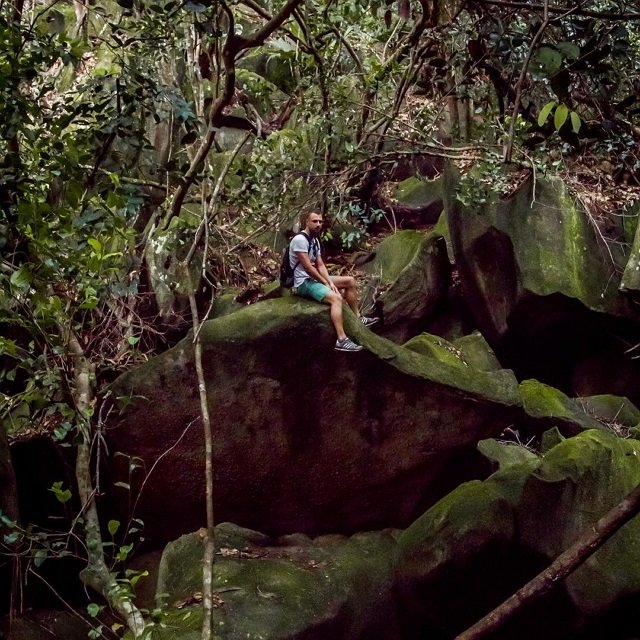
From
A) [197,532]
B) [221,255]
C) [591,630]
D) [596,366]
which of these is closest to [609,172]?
Result: [596,366]

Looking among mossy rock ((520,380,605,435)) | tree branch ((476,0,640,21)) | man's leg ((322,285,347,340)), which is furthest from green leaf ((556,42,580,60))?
mossy rock ((520,380,605,435))

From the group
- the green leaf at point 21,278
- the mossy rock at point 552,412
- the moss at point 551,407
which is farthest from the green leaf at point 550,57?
the moss at point 551,407

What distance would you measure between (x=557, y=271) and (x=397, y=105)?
3114mm

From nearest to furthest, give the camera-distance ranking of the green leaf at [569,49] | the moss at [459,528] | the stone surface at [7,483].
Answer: the green leaf at [569,49]
the moss at [459,528]
the stone surface at [7,483]

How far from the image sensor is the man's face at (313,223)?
631 centimetres

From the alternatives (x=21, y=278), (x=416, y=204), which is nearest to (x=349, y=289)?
(x=21, y=278)

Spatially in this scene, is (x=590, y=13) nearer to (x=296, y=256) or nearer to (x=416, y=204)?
(x=296, y=256)

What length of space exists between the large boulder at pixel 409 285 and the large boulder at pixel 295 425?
3219 millimetres

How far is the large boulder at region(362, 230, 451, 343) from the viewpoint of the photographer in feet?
32.2

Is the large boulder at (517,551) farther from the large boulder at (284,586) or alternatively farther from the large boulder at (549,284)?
the large boulder at (549,284)

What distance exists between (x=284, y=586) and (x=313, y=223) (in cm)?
292

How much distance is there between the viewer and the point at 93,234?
3.87 metres

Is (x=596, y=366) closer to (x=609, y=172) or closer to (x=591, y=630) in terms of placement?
(x=609, y=172)

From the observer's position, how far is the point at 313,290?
6.21 metres
